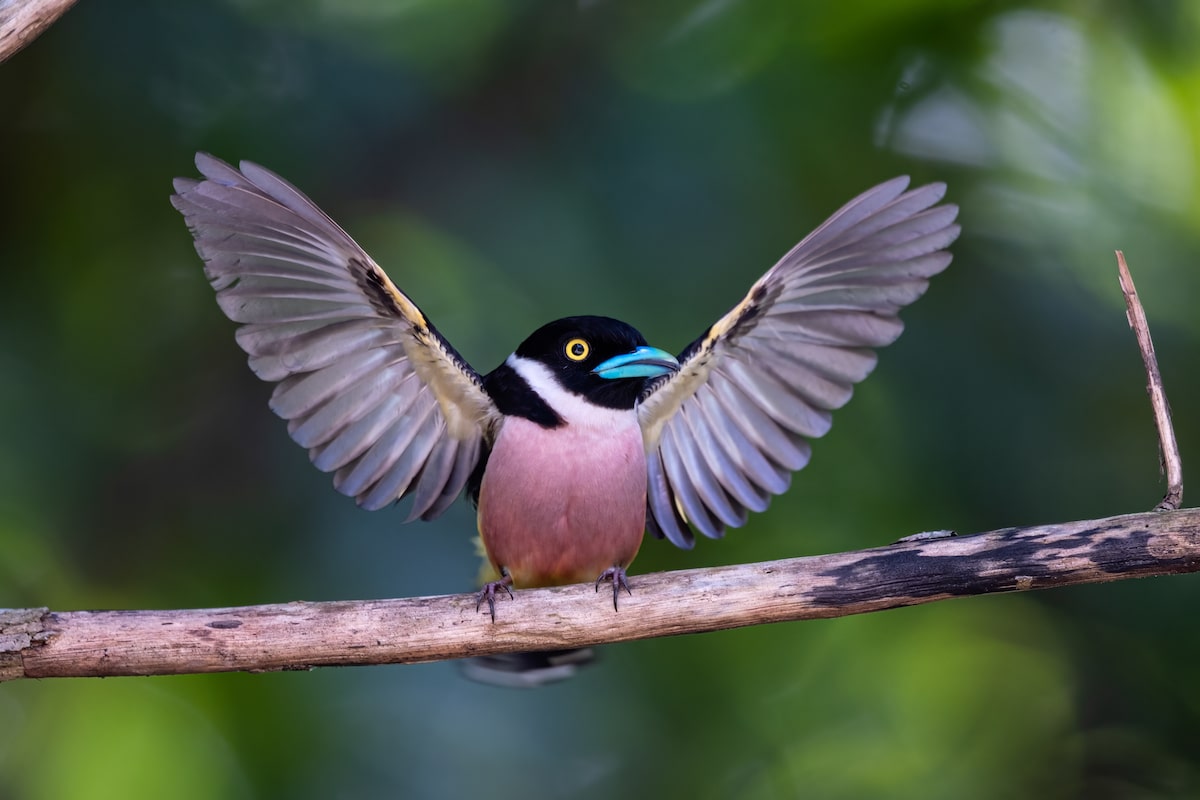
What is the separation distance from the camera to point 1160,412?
300cm

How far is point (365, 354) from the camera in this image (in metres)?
3.62

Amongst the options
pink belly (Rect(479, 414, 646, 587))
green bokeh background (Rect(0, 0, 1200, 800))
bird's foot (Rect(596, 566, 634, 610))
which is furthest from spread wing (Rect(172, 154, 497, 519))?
green bokeh background (Rect(0, 0, 1200, 800))

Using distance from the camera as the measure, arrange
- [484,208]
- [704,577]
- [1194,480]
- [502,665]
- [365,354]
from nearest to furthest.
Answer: [704,577]
[365,354]
[502,665]
[1194,480]
[484,208]

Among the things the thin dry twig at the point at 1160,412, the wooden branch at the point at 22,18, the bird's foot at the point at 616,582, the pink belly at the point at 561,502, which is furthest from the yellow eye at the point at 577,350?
the wooden branch at the point at 22,18

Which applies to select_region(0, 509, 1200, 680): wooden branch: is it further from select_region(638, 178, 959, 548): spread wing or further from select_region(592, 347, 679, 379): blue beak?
select_region(638, 178, 959, 548): spread wing

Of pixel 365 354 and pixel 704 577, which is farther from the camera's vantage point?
pixel 365 354

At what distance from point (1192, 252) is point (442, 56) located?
12.8 ft

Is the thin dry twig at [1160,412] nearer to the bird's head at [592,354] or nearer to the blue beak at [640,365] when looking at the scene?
the blue beak at [640,365]

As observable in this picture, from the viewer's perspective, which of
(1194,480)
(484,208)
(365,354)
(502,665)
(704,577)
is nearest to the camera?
(704,577)

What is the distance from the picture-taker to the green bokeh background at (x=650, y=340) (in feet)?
17.0

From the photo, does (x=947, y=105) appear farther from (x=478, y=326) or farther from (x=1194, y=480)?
(x=478, y=326)

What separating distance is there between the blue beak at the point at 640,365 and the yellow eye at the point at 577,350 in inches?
3.9

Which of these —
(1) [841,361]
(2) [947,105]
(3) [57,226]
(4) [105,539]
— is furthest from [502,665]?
(2) [947,105]

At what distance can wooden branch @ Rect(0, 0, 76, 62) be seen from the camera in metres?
3.22
